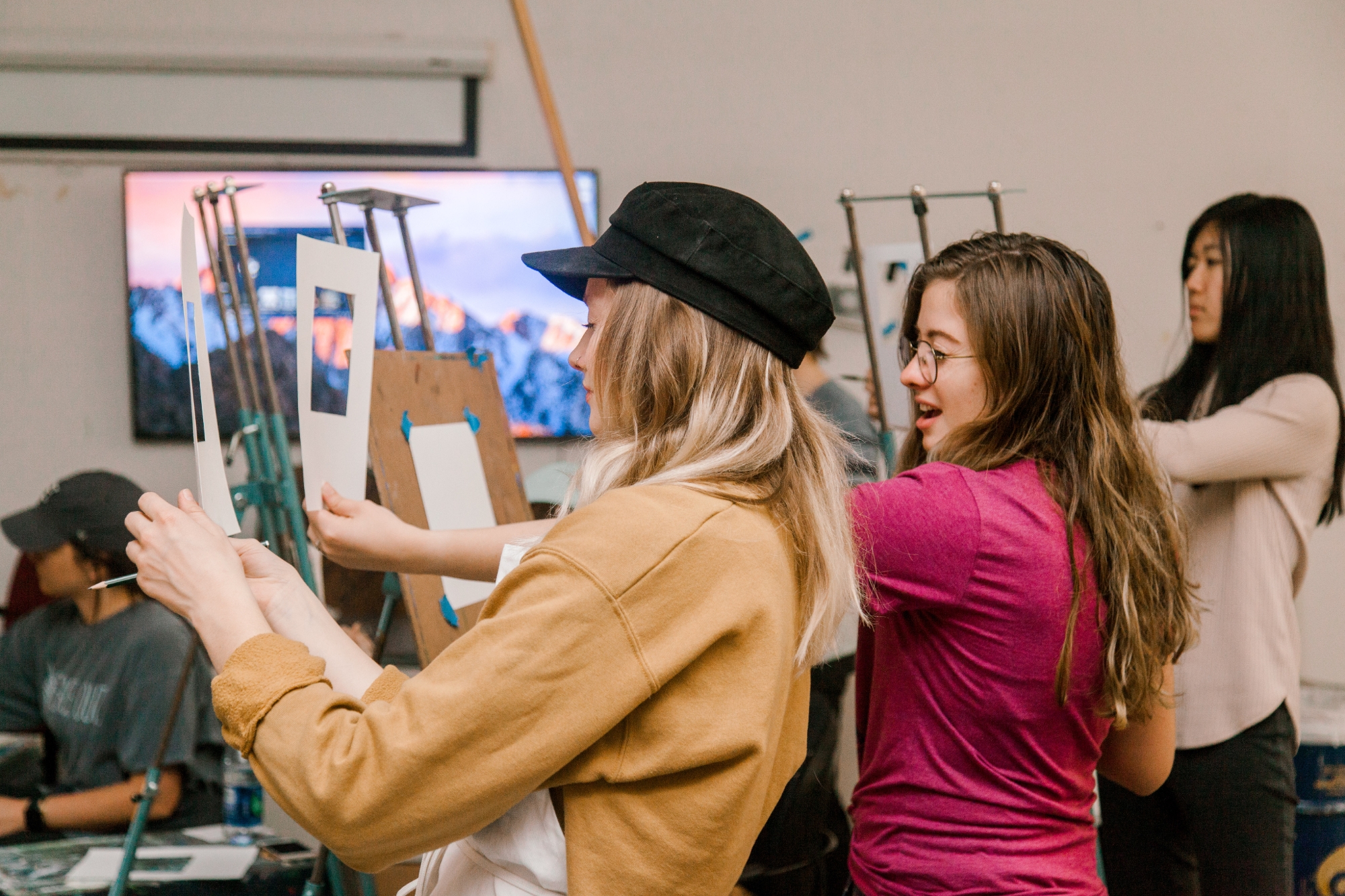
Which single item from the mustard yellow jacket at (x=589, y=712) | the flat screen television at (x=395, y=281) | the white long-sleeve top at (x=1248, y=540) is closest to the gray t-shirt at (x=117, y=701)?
the flat screen television at (x=395, y=281)

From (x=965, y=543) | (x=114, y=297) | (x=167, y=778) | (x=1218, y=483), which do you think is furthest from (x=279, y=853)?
(x=114, y=297)

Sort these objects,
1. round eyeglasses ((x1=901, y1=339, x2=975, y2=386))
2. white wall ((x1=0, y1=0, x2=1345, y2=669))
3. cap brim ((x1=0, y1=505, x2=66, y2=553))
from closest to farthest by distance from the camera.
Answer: round eyeglasses ((x1=901, y1=339, x2=975, y2=386)) → cap brim ((x1=0, y1=505, x2=66, y2=553)) → white wall ((x1=0, y1=0, x2=1345, y2=669))

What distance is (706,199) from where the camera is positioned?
801 mm

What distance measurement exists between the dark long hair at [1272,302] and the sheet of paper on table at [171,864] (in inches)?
73.2

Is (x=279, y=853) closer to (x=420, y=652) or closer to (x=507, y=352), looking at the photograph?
(x=420, y=652)

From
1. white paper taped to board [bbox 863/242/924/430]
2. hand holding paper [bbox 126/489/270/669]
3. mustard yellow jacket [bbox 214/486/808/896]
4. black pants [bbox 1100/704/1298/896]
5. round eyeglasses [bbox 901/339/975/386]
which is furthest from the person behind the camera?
white paper taped to board [bbox 863/242/924/430]

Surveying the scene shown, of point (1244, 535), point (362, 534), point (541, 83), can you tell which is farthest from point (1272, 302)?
point (541, 83)

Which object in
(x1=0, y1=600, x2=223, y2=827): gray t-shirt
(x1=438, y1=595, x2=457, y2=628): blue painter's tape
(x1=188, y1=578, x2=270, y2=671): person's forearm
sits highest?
(x1=188, y1=578, x2=270, y2=671): person's forearm

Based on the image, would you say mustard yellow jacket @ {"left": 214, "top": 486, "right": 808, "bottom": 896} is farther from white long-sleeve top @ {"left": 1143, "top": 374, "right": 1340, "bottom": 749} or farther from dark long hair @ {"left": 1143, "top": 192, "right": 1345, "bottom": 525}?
dark long hair @ {"left": 1143, "top": 192, "right": 1345, "bottom": 525}

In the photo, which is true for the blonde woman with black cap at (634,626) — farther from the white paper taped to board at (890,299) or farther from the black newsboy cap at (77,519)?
the black newsboy cap at (77,519)

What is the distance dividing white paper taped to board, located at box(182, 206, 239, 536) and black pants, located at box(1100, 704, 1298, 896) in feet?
4.43

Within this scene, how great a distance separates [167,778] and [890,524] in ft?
5.64

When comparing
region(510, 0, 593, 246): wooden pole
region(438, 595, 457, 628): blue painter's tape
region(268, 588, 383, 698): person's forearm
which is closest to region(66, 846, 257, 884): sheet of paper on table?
region(438, 595, 457, 628): blue painter's tape

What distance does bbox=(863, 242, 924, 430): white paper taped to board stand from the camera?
190 cm
